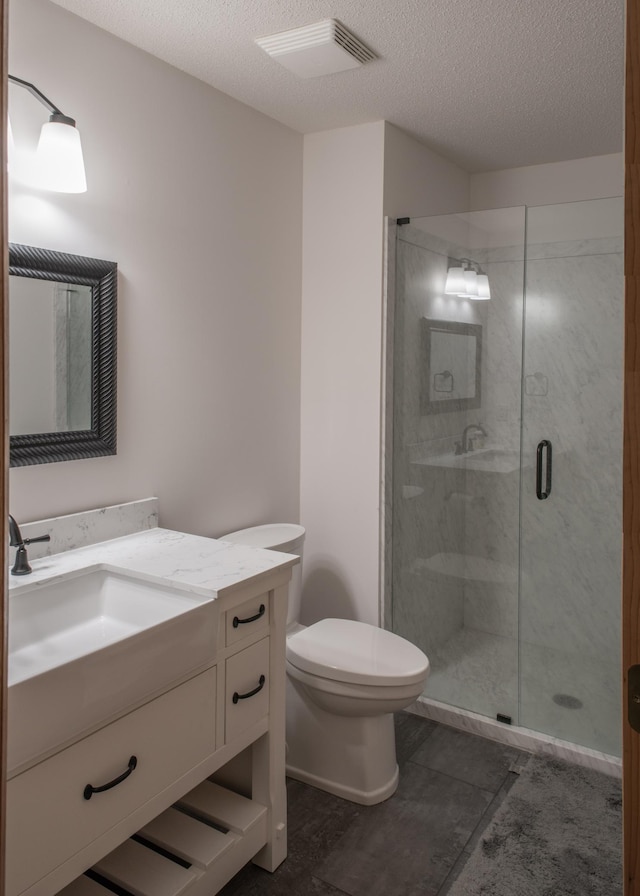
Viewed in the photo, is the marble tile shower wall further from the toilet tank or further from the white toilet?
the white toilet

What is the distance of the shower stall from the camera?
267cm

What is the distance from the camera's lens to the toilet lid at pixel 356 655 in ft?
7.27

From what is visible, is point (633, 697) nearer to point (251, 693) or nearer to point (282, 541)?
point (251, 693)

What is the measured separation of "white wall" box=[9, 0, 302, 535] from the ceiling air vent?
0.39 metres

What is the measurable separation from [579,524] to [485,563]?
46 centimetres

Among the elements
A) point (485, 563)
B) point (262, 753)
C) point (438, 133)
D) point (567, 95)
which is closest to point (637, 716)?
point (262, 753)

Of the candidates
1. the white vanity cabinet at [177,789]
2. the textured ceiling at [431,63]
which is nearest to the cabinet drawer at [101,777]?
the white vanity cabinet at [177,789]

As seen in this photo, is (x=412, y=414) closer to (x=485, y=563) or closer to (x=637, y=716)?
(x=485, y=563)

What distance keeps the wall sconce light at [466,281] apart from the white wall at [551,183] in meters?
0.82

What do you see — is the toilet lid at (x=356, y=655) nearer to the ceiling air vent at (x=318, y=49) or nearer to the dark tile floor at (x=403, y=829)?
the dark tile floor at (x=403, y=829)

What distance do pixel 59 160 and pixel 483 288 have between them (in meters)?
1.75

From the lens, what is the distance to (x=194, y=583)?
1697mm

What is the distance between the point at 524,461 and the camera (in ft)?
9.28

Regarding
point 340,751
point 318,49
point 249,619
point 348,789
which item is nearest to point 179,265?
point 318,49
